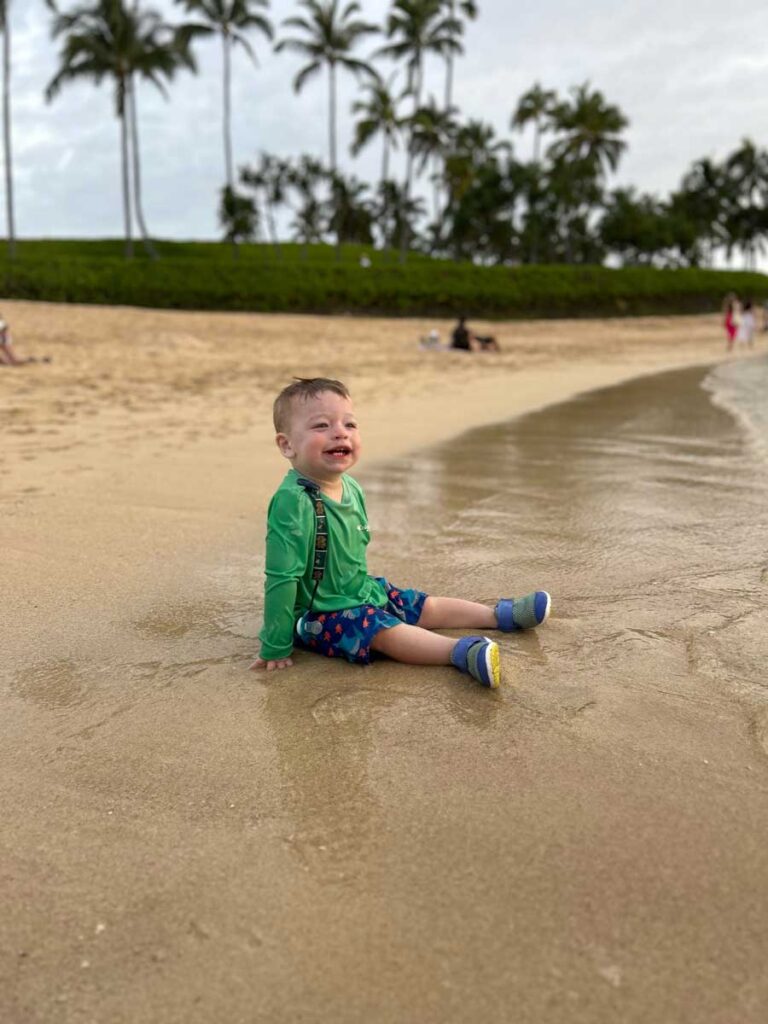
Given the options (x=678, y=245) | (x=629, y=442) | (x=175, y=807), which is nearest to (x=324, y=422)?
(x=175, y=807)

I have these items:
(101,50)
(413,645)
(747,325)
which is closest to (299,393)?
(413,645)

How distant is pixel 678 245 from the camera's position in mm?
56031

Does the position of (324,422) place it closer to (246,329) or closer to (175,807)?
(175,807)

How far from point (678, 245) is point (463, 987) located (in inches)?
2404

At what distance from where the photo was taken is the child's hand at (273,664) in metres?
2.49

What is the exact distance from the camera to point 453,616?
282cm

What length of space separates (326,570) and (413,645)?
36 centimetres

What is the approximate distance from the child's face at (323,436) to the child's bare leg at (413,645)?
52 cm

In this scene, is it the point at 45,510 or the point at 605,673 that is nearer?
the point at 605,673

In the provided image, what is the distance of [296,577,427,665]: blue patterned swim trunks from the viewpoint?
253 cm

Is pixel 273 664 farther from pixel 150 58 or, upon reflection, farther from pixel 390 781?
pixel 150 58

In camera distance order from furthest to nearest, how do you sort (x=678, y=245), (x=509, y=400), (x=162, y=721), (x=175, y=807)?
(x=678, y=245)
(x=509, y=400)
(x=162, y=721)
(x=175, y=807)

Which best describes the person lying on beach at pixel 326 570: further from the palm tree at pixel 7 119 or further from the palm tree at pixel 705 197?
the palm tree at pixel 705 197

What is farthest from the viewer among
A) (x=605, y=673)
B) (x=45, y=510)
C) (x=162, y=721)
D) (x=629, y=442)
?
(x=629, y=442)
